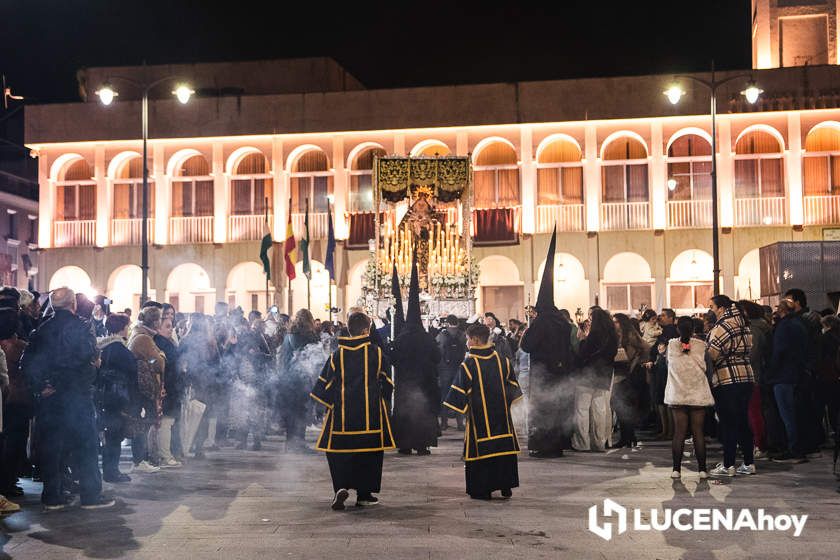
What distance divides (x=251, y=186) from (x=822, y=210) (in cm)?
1894

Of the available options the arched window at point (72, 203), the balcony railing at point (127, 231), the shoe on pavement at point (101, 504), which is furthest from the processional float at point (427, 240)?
the shoe on pavement at point (101, 504)

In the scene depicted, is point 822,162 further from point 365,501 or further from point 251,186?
point 365,501

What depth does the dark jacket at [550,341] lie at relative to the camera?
1304cm

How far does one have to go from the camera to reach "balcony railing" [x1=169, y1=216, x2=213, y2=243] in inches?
1471

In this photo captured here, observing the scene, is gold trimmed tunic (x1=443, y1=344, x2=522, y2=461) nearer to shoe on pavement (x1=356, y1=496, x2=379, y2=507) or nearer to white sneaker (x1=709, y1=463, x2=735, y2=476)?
shoe on pavement (x1=356, y1=496, x2=379, y2=507)

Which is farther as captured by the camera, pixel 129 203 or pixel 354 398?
pixel 129 203

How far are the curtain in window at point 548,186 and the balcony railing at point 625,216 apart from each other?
1.67 meters

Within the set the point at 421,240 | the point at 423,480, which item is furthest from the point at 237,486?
the point at 421,240

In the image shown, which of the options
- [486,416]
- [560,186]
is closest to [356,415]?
[486,416]

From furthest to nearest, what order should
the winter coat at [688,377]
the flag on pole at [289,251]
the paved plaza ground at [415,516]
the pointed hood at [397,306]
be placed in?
the flag on pole at [289,251] → the pointed hood at [397,306] → the winter coat at [688,377] → the paved plaza ground at [415,516]

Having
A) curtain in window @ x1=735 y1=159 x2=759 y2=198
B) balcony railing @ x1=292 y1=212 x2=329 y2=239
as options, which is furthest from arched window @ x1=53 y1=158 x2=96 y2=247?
curtain in window @ x1=735 y1=159 x2=759 y2=198

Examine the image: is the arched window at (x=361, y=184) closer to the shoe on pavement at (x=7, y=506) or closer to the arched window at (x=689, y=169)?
the arched window at (x=689, y=169)

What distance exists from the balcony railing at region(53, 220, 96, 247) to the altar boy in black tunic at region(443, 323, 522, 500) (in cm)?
3028

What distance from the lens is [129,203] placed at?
38281 mm
